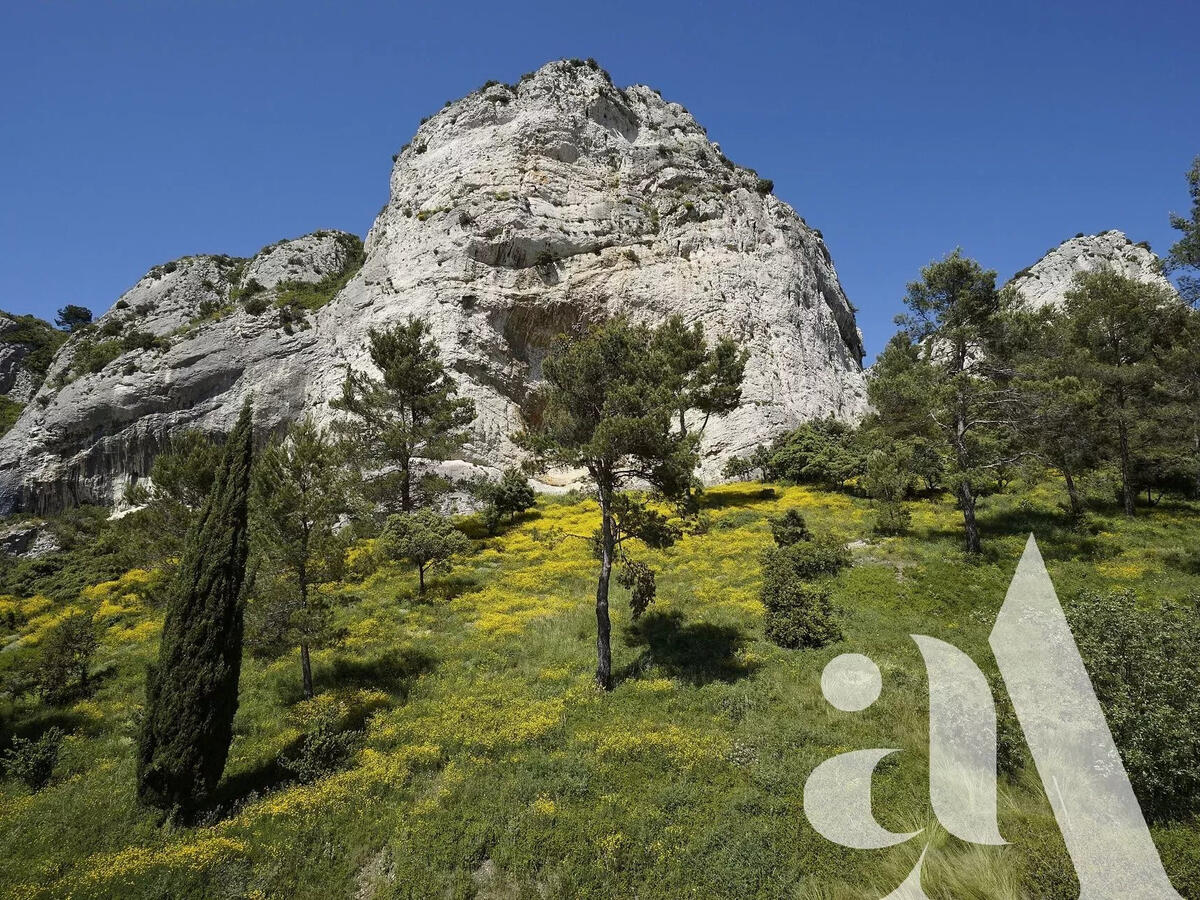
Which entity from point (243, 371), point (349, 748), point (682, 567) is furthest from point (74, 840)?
point (243, 371)

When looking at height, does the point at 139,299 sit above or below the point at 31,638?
above

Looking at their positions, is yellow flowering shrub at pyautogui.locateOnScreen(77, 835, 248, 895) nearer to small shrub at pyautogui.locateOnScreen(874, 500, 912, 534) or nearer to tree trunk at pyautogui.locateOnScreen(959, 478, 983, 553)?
tree trunk at pyautogui.locateOnScreen(959, 478, 983, 553)

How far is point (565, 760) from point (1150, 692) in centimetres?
952

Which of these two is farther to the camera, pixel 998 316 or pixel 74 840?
pixel 998 316

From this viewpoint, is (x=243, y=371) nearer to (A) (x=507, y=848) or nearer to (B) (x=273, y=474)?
(B) (x=273, y=474)

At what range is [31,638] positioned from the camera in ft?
62.5

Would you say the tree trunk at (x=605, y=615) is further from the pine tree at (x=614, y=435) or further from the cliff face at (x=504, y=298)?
the cliff face at (x=504, y=298)

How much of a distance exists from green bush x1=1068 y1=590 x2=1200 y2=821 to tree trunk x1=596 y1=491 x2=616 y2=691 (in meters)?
9.17

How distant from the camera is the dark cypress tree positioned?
9.20 meters

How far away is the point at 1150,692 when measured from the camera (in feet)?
25.0

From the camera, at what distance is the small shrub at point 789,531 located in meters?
21.2

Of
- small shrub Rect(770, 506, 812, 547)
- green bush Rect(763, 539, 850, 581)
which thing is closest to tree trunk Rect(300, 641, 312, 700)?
green bush Rect(763, 539, 850, 581)

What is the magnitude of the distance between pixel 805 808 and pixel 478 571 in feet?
55.3

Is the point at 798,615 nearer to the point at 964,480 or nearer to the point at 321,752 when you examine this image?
the point at 964,480
